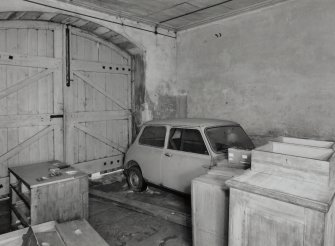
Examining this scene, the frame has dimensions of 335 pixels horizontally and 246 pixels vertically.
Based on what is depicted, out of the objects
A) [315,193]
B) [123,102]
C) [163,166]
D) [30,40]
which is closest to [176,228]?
[163,166]

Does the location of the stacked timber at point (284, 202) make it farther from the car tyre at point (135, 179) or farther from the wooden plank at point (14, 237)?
the car tyre at point (135, 179)

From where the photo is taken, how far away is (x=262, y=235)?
2299 millimetres

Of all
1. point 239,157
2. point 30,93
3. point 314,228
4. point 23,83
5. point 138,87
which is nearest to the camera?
point 314,228

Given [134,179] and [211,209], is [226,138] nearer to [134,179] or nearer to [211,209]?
[211,209]

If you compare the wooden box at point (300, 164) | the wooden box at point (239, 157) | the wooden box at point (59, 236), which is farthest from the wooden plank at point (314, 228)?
the wooden box at point (59, 236)

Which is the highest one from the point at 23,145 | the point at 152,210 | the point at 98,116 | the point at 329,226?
the point at 98,116

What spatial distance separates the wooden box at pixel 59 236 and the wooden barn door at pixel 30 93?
3269mm

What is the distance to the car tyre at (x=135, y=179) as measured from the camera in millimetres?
5324

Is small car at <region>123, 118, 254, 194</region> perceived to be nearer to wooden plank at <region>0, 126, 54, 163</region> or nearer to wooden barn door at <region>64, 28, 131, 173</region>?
wooden barn door at <region>64, 28, 131, 173</region>

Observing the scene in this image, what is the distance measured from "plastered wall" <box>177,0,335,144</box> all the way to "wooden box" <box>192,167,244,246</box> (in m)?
2.96

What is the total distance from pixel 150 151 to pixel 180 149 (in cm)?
76

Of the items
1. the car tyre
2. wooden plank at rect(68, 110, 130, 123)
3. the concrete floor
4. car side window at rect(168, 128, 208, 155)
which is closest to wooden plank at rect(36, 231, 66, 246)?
the concrete floor

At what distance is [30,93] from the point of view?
532 cm

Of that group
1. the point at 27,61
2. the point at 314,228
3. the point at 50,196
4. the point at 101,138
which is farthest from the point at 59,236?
the point at 101,138
